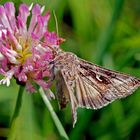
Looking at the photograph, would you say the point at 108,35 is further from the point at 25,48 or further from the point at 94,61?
the point at 25,48

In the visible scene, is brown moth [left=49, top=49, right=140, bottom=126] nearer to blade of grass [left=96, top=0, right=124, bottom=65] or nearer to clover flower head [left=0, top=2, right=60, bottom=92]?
clover flower head [left=0, top=2, right=60, bottom=92]

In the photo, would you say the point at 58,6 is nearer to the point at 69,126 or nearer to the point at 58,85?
the point at 69,126

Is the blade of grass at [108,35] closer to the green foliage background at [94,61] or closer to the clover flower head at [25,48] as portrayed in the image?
the green foliage background at [94,61]

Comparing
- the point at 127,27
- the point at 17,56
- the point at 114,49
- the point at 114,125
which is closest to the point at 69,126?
the point at 114,125

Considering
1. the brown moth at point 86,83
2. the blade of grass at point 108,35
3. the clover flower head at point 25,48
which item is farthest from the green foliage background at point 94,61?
the brown moth at point 86,83

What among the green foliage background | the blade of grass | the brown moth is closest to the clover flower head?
the brown moth

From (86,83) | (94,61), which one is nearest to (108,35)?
(94,61)
